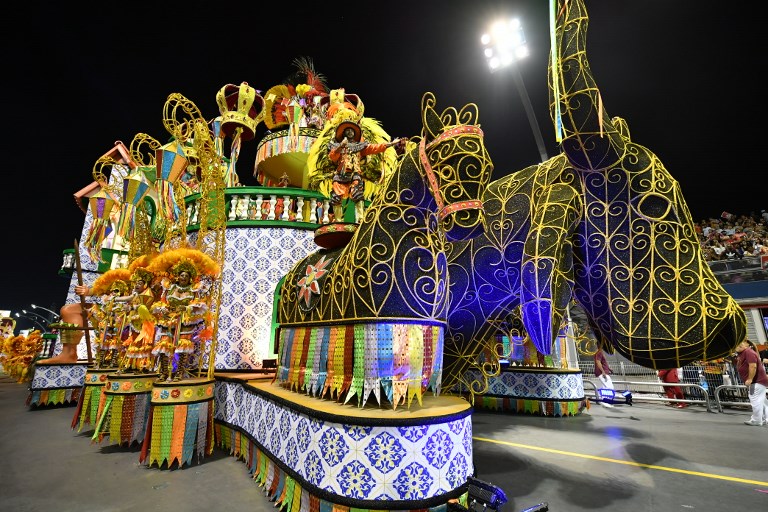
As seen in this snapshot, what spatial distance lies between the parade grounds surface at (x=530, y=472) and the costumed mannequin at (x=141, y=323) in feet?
4.22

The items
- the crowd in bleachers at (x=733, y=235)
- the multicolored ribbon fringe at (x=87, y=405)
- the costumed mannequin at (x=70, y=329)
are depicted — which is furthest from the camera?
the crowd in bleachers at (x=733, y=235)

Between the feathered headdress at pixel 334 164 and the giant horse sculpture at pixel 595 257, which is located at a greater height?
the feathered headdress at pixel 334 164

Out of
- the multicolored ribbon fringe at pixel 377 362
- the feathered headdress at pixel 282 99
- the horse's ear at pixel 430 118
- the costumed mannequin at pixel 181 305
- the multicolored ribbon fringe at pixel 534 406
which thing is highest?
the feathered headdress at pixel 282 99

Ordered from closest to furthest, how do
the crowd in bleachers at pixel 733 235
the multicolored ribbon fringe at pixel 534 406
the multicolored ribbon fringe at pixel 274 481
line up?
1. the multicolored ribbon fringe at pixel 274 481
2. the multicolored ribbon fringe at pixel 534 406
3. the crowd in bleachers at pixel 733 235

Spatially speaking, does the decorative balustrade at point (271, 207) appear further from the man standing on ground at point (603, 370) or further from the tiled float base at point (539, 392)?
the man standing on ground at point (603, 370)

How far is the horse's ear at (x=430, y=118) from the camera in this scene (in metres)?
3.19

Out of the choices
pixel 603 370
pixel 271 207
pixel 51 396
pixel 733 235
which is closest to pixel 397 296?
pixel 271 207

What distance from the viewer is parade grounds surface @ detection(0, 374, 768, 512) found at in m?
3.29

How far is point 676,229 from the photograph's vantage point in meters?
3.75

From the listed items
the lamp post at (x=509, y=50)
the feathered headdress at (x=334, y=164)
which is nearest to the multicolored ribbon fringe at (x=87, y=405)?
the feathered headdress at (x=334, y=164)

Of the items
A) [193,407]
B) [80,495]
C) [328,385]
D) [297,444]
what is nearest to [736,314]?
[328,385]

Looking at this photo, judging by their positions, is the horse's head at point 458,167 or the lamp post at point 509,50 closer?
the horse's head at point 458,167

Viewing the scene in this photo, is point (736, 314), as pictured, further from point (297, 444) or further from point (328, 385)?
point (297, 444)

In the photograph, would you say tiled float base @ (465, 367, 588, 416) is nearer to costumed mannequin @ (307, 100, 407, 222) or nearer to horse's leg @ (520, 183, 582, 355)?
horse's leg @ (520, 183, 582, 355)
